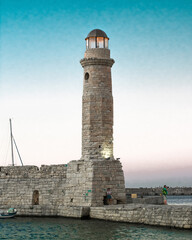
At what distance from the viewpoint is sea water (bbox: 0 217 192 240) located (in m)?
14.9

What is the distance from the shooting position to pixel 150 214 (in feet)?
56.0

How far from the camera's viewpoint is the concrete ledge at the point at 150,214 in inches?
624

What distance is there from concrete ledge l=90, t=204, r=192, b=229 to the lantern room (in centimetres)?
943

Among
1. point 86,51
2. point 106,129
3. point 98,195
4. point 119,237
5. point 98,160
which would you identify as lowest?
point 119,237

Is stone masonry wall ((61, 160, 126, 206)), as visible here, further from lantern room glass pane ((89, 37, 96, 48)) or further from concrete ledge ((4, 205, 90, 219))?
lantern room glass pane ((89, 37, 96, 48))

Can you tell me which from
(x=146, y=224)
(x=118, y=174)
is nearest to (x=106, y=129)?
(x=118, y=174)

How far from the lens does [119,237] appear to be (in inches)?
584

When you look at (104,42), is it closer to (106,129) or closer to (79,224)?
(106,129)

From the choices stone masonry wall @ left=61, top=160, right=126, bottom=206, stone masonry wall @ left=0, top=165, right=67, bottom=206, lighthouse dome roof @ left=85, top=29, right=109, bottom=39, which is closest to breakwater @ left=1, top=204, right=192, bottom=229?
stone masonry wall @ left=61, top=160, right=126, bottom=206

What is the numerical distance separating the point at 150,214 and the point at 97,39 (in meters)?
10.8

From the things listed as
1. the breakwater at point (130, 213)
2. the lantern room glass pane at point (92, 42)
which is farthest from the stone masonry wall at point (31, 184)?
the lantern room glass pane at point (92, 42)

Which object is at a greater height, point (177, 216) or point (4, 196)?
point (4, 196)

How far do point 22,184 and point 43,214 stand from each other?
3002 millimetres

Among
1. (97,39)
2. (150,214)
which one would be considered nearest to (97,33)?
(97,39)
